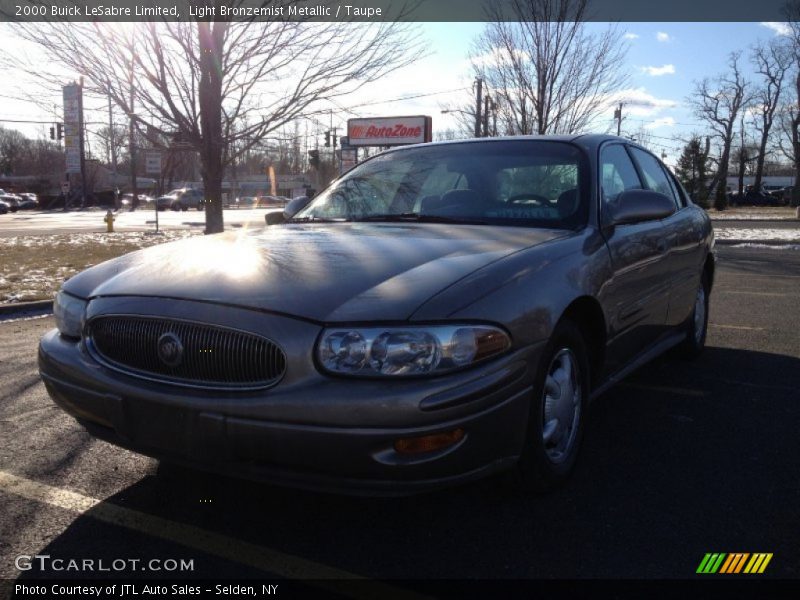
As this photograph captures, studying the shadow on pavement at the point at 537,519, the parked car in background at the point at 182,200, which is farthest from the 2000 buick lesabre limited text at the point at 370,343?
the parked car in background at the point at 182,200

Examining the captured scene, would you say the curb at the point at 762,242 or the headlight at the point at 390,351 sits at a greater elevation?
the headlight at the point at 390,351

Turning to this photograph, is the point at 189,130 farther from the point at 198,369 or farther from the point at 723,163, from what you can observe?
the point at 723,163

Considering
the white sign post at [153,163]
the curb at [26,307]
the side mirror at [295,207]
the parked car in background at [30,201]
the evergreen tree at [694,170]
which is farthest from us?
the parked car in background at [30,201]

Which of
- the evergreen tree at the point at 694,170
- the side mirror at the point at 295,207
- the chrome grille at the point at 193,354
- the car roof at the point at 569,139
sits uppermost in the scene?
the evergreen tree at the point at 694,170

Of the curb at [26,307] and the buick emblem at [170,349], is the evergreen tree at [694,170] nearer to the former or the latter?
the curb at [26,307]

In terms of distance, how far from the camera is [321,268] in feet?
8.77

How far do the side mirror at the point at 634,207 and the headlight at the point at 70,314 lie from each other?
2439 millimetres

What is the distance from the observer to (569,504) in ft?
9.32

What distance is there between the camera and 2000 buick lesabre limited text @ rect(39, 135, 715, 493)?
7.32 ft

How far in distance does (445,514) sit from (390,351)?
2.85 feet

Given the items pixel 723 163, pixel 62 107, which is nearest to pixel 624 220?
pixel 62 107

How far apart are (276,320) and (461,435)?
711 millimetres

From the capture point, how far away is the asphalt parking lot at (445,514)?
2.40 metres

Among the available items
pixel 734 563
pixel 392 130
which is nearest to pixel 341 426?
pixel 734 563
